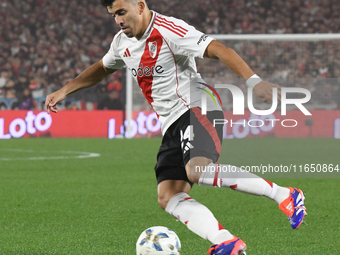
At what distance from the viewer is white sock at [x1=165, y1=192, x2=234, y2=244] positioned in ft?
9.75

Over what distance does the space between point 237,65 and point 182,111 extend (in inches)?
23.6

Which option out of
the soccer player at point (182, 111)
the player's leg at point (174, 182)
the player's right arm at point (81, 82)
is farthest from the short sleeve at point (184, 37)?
the player's right arm at point (81, 82)

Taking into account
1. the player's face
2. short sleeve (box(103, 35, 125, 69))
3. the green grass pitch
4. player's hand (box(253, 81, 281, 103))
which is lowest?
the green grass pitch

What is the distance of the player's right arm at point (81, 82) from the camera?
3.90 meters

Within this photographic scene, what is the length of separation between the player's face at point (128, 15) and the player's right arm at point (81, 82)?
0.70 m

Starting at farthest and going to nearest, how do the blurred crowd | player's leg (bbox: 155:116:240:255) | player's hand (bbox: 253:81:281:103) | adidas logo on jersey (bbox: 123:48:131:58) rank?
1. the blurred crowd
2. adidas logo on jersey (bbox: 123:48:131:58)
3. player's leg (bbox: 155:116:240:255)
4. player's hand (bbox: 253:81:281:103)

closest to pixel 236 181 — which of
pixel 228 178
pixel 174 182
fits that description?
pixel 228 178

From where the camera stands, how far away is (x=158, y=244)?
3137mm

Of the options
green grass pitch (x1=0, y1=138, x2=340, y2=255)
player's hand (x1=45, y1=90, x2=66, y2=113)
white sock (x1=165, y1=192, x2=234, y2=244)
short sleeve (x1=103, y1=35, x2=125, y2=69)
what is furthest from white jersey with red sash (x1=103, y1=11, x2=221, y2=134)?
green grass pitch (x1=0, y1=138, x2=340, y2=255)

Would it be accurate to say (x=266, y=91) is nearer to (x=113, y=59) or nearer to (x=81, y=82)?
(x=113, y=59)

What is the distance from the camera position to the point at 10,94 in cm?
1411

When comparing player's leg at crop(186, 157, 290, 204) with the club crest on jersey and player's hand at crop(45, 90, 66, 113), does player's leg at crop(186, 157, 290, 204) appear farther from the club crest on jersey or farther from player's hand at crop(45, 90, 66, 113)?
player's hand at crop(45, 90, 66, 113)

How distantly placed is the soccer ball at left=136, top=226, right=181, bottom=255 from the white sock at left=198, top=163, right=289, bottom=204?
1.31 feet

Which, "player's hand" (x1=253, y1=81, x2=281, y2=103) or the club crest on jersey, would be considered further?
the club crest on jersey
